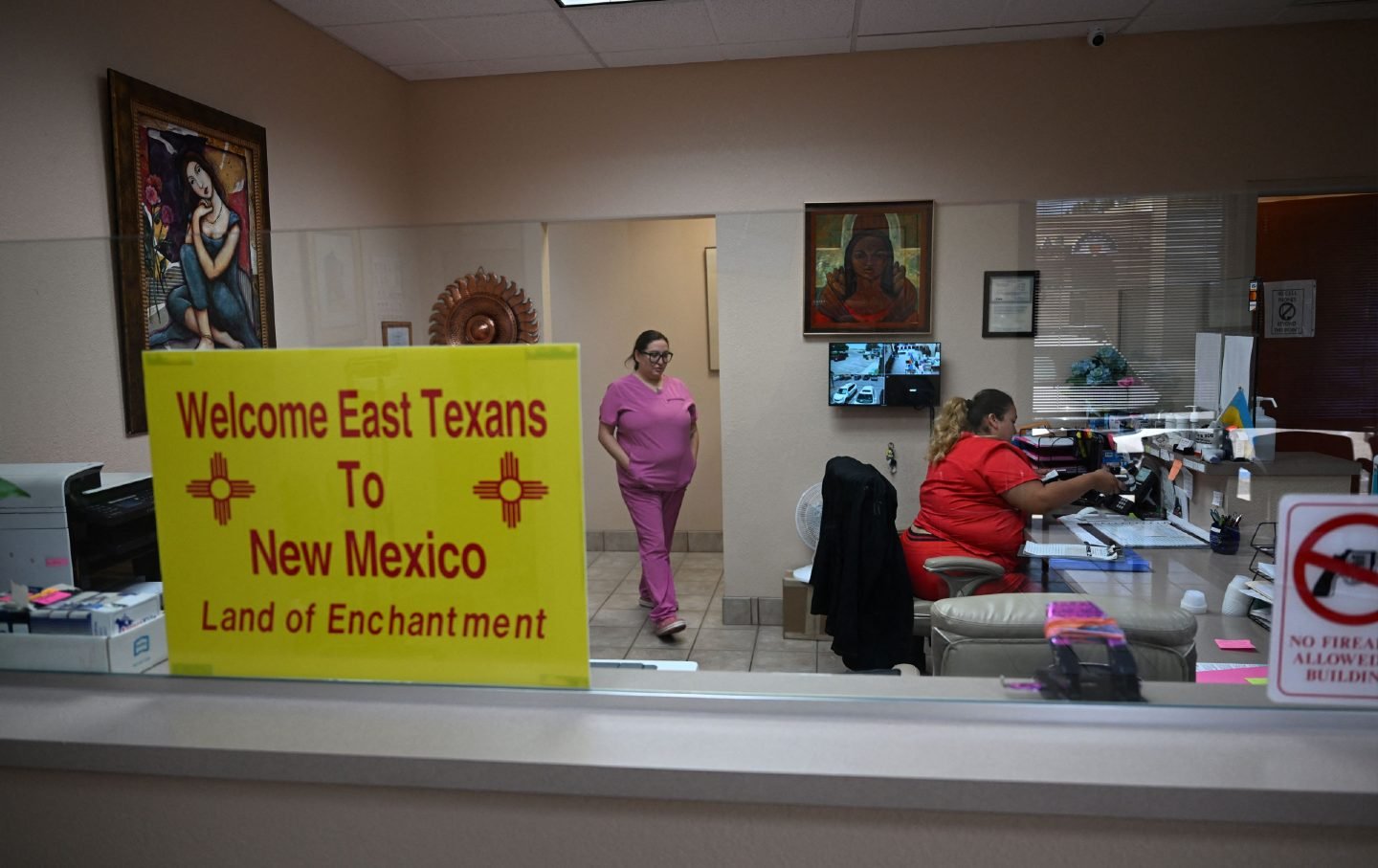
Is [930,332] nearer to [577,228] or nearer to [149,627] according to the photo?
[577,228]

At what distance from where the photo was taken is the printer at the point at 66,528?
145 cm

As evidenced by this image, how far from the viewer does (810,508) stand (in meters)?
2.08

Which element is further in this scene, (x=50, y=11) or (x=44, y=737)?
(x=50, y=11)

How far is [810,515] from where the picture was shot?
210 centimetres

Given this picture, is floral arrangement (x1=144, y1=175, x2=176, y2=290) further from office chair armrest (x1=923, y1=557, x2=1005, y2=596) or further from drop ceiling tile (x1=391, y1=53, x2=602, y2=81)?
office chair armrest (x1=923, y1=557, x2=1005, y2=596)

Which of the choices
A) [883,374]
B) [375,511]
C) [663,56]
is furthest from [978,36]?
[375,511]

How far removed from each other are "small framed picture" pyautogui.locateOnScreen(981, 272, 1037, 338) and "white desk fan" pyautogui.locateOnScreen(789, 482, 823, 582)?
0.57 meters

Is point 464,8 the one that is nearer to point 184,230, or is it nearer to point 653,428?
point 184,230

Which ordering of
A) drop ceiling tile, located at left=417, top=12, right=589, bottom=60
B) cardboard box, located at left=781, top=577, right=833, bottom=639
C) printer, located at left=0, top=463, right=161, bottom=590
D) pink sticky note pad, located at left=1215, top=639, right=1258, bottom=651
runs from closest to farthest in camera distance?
printer, located at left=0, top=463, right=161, bottom=590, pink sticky note pad, located at left=1215, top=639, right=1258, bottom=651, cardboard box, located at left=781, top=577, right=833, bottom=639, drop ceiling tile, located at left=417, top=12, right=589, bottom=60

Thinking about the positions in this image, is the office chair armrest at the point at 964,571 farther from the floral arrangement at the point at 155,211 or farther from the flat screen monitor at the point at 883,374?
the floral arrangement at the point at 155,211

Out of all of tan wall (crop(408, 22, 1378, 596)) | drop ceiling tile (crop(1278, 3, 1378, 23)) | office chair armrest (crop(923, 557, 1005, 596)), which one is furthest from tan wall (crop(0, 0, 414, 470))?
drop ceiling tile (crop(1278, 3, 1378, 23))

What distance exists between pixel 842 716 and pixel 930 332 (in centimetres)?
84

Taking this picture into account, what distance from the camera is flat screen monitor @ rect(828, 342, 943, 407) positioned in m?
1.76

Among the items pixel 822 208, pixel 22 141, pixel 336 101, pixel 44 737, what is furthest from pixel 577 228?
pixel 336 101
